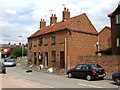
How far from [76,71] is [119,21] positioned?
30.3 ft

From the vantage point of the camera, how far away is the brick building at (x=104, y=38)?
40250 millimetres

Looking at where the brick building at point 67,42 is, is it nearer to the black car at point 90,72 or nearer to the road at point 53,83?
the black car at point 90,72

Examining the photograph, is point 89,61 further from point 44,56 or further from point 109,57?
point 44,56

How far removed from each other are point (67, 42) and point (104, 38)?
10.4 m

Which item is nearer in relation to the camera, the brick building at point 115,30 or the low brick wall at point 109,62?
the low brick wall at point 109,62

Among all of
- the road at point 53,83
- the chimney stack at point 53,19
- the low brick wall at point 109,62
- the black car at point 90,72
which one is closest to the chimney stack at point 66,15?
the chimney stack at point 53,19

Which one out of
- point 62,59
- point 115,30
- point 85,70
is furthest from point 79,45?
point 85,70

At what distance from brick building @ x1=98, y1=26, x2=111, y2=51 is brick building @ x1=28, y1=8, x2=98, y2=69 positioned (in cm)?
218

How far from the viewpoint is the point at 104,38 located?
4169 cm

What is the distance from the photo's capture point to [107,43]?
138ft

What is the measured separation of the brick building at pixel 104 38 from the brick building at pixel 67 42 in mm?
2181

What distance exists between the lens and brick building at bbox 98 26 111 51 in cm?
4025

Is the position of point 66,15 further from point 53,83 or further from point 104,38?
point 53,83

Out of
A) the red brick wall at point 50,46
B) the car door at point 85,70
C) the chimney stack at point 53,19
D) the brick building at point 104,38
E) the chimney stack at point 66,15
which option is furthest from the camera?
the chimney stack at point 53,19
